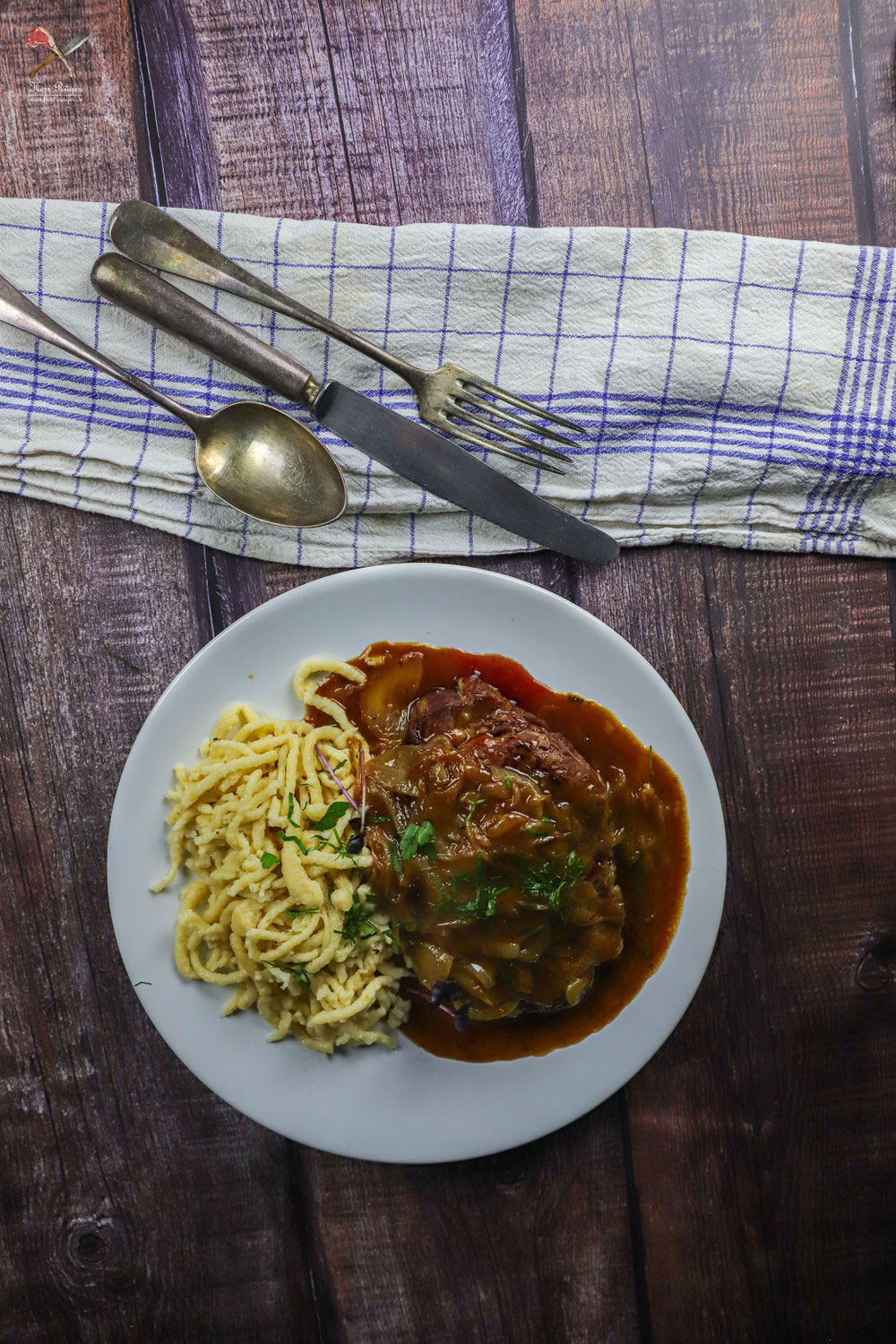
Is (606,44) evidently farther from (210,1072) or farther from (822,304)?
(210,1072)

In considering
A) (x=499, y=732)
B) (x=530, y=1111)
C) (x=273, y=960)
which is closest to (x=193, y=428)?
(x=499, y=732)

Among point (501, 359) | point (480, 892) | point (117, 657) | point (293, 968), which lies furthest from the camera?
point (117, 657)

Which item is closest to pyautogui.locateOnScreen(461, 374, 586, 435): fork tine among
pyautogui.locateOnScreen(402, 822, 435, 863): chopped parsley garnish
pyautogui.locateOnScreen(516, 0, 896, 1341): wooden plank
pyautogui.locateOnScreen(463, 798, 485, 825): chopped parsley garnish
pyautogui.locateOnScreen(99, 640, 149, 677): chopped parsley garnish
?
pyautogui.locateOnScreen(516, 0, 896, 1341): wooden plank

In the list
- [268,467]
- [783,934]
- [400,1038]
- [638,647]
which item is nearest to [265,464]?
[268,467]

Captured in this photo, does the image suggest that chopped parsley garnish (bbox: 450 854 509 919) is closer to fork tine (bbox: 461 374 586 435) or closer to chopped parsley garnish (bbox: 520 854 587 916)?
chopped parsley garnish (bbox: 520 854 587 916)

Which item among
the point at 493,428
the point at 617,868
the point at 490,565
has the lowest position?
the point at 617,868

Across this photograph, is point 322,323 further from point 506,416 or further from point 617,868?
point 617,868
